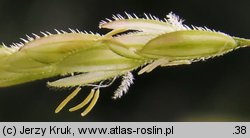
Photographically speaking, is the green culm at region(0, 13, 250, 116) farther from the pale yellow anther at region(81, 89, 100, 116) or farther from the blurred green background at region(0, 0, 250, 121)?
the blurred green background at region(0, 0, 250, 121)

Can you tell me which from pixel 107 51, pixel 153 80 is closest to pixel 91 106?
pixel 107 51

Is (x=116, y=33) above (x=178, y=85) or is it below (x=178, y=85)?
below

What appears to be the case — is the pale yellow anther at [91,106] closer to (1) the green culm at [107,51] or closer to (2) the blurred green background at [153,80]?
(1) the green culm at [107,51]

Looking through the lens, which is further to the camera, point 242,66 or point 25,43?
point 242,66

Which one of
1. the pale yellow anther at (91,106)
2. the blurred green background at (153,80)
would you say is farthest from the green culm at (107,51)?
the blurred green background at (153,80)

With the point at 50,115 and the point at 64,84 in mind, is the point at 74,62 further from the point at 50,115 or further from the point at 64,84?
the point at 50,115

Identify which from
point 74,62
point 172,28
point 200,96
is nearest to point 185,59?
point 172,28
